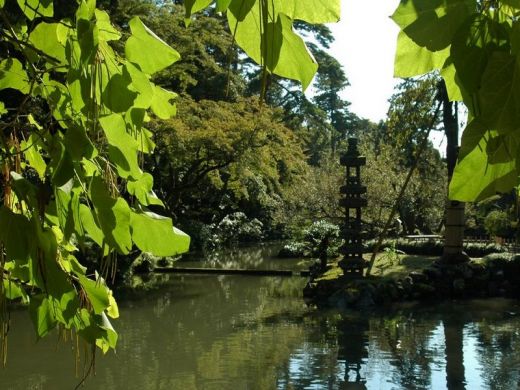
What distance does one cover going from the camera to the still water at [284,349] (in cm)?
651

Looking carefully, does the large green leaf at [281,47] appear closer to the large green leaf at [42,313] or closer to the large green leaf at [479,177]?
the large green leaf at [479,177]

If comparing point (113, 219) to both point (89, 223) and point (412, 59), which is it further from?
point (412, 59)

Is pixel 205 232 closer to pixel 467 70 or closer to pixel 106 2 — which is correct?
pixel 106 2

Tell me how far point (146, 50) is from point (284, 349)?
23.8 feet

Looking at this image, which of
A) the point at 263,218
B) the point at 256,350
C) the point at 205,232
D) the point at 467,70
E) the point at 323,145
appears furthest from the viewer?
the point at 323,145

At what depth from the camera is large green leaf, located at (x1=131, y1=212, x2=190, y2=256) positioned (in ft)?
2.45

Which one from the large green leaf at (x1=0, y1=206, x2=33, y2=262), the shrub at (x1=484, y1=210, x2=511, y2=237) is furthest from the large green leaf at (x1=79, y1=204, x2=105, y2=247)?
the shrub at (x1=484, y1=210, x2=511, y2=237)

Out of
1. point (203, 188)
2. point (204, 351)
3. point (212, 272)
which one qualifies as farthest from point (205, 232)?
point (204, 351)

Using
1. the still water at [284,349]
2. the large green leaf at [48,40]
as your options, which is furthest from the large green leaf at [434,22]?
the still water at [284,349]

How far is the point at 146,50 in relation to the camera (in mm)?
832

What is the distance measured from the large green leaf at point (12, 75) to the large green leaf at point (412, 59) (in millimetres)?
754

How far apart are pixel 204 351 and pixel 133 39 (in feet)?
24.0

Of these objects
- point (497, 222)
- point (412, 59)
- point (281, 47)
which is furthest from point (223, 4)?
point (497, 222)

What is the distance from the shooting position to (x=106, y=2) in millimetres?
11117
